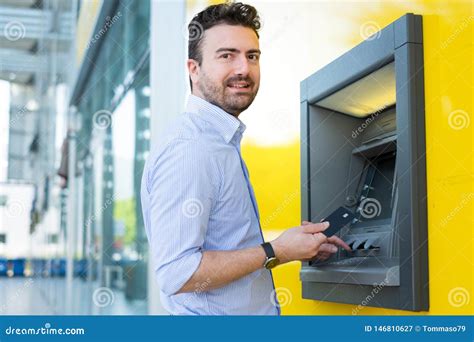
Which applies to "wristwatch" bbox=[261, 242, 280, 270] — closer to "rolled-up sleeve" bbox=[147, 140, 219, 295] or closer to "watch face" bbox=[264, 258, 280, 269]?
"watch face" bbox=[264, 258, 280, 269]

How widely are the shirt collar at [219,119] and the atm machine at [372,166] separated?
15.6 inches

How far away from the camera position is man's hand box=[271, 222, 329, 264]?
1.84 metres

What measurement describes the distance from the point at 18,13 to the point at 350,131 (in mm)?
8442

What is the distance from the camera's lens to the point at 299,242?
1.87m

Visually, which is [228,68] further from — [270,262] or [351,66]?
[270,262]

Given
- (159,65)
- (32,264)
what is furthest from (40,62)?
(159,65)

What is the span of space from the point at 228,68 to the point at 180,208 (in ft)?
1.44

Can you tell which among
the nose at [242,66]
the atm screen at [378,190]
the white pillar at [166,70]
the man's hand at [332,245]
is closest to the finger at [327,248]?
the man's hand at [332,245]

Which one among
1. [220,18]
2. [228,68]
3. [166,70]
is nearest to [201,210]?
[228,68]

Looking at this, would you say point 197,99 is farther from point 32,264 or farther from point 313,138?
point 32,264

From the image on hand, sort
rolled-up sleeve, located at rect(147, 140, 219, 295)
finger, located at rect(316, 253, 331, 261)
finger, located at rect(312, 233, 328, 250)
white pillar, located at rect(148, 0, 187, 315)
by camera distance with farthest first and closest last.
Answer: white pillar, located at rect(148, 0, 187, 315) → finger, located at rect(316, 253, 331, 261) → finger, located at rect(312, 233, 328, 250) → rolled-up sleeve, located at rect(147, 140, 219, 295)

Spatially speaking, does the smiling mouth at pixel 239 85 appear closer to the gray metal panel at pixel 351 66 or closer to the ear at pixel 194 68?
the ear at pixel 194 68

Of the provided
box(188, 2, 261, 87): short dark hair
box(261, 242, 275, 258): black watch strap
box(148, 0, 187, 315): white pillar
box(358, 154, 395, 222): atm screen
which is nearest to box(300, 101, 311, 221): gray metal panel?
box(358, 154, 395, 222): atm screen

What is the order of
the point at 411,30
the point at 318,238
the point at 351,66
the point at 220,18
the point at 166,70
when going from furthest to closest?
the point at 166,70
the point at 351,66
the point at 220,18
the point at 318,238
the point at 411,30
